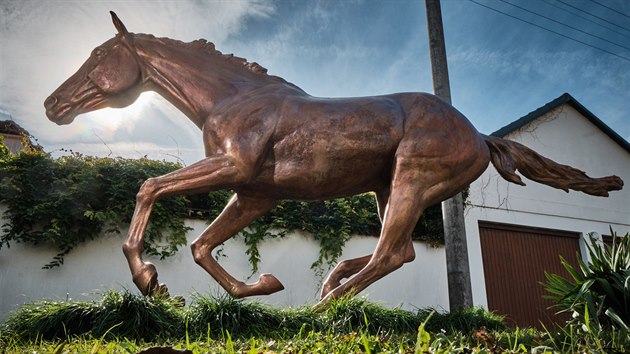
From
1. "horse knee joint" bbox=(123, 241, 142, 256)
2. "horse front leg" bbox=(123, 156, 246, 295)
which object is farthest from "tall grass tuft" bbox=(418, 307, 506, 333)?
"horse knee joint" bbox=(123, 241, 142, 256)

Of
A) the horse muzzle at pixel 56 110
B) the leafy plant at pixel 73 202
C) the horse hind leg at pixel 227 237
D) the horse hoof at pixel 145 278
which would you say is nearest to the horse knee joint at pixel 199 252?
the horse hind leg at pixel 227 237

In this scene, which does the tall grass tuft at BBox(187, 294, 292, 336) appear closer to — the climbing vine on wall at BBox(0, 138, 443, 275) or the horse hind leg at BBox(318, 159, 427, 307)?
the horse hind leg at BBox(318, 159, 427, 307)

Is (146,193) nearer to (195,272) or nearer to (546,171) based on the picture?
(546,171)

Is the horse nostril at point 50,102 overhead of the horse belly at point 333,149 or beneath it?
overhead

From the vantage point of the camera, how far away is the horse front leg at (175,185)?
335cm

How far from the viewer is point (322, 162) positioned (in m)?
3.65

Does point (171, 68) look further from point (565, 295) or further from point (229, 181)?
point (565, 295)

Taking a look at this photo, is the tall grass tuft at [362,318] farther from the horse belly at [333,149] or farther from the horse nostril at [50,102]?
the horse nostril at [50,102]

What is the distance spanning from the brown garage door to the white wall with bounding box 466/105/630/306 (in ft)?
0.97

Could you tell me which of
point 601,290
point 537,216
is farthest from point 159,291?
point 537,216

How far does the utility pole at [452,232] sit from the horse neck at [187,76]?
420cm

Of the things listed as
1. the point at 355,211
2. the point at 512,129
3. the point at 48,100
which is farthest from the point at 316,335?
the point at 512,129

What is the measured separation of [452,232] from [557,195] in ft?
22.1

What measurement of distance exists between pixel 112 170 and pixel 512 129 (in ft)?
32.6
